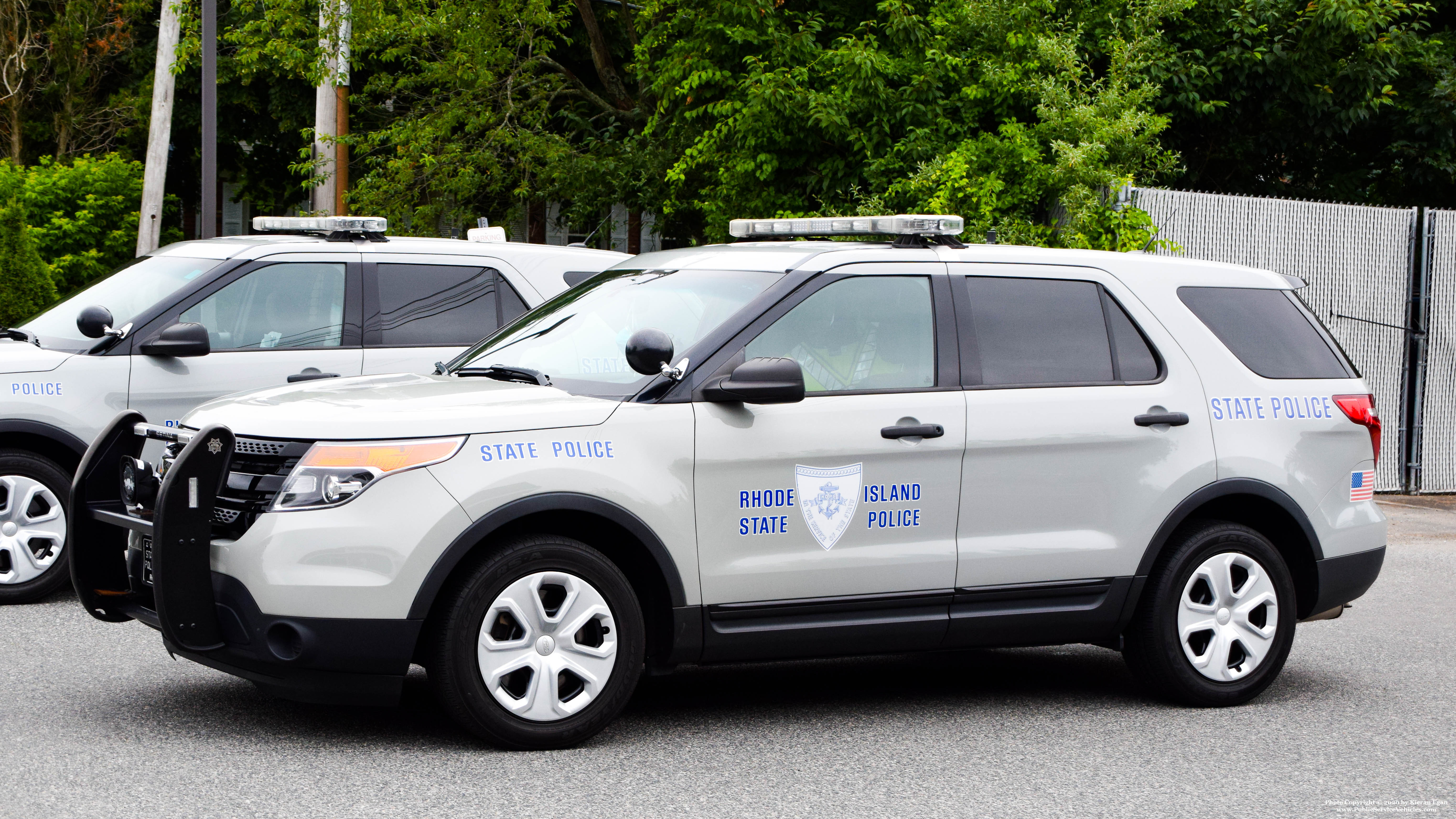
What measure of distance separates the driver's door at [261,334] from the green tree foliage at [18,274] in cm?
1419

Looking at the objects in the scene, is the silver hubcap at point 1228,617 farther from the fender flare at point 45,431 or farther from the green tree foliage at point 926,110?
the green tree foliage at point 926,110

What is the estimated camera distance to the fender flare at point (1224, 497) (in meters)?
6.26

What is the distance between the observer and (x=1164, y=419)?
6.25 metres

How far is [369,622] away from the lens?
5.12 meters

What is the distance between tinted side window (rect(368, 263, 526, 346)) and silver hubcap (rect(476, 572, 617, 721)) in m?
3.73

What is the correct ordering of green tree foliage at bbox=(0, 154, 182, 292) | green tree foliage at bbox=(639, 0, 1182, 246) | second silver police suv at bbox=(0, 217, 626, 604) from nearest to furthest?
second silver police suv at bbox=(0, 217, 626, 604) → green tree foliage at bbox=(639, 0, 1182, 246) → green tree foliage at bbox=(0, 154, 182, 292)

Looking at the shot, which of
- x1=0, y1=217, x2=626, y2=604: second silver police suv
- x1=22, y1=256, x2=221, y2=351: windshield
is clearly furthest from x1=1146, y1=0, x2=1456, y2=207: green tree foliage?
x1=22, y1=256, x2=221, y2=351: windshield

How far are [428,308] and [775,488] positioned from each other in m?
3.91

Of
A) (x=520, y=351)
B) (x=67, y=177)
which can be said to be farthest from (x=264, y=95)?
(x=520, y=351)

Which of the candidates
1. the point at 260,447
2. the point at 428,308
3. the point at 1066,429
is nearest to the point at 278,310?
the point at 428,308

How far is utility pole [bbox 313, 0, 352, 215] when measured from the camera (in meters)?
17.8

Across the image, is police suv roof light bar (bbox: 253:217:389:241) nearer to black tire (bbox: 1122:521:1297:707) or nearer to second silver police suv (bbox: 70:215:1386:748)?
second silver police suv (bbox: 70:215:1386:748)

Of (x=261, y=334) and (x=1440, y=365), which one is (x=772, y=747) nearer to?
(x=261, y=334)

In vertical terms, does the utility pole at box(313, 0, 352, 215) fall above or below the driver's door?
above
